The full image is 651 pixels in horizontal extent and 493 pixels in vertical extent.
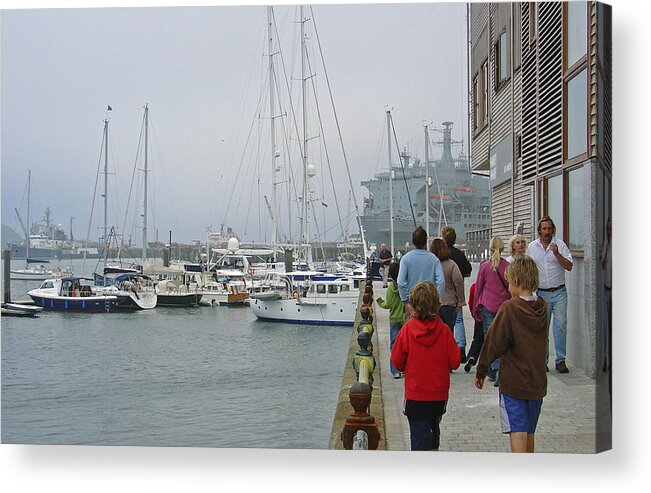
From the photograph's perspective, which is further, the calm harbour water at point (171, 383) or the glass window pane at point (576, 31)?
the calm harbour water at point (171, 383)

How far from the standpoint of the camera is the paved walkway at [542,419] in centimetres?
641

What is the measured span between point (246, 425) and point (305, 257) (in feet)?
69.0

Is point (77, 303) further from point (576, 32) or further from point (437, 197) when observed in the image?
point (576, 32)

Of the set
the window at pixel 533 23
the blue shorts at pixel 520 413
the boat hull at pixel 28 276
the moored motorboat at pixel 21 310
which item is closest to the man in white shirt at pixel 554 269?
the blue shorts at pixel 520 413

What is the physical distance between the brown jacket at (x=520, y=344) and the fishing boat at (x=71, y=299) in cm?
3827

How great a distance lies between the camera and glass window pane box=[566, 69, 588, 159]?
25.3 feet

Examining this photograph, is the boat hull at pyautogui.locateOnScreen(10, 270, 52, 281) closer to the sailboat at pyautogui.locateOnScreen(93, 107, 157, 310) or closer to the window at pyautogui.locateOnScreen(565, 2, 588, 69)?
the sailboat at pyautogui.locateOnScreen(93, 107, 157, 310)

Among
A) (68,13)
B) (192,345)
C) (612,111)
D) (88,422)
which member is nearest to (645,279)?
(612,111)

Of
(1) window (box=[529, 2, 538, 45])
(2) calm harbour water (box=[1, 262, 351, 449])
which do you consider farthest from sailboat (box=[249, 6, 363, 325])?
(1) window (box=[529, 2, 538, 45])

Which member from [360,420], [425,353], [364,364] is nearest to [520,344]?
[425,353]

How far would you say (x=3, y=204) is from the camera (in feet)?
26.0

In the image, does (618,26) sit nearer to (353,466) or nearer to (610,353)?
(610,353)

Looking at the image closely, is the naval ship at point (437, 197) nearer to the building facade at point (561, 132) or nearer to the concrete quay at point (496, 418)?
the building facade at point (561, 132)

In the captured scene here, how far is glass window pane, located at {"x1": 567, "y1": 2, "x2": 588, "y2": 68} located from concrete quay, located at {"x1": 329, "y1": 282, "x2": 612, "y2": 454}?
3230 millimetres
